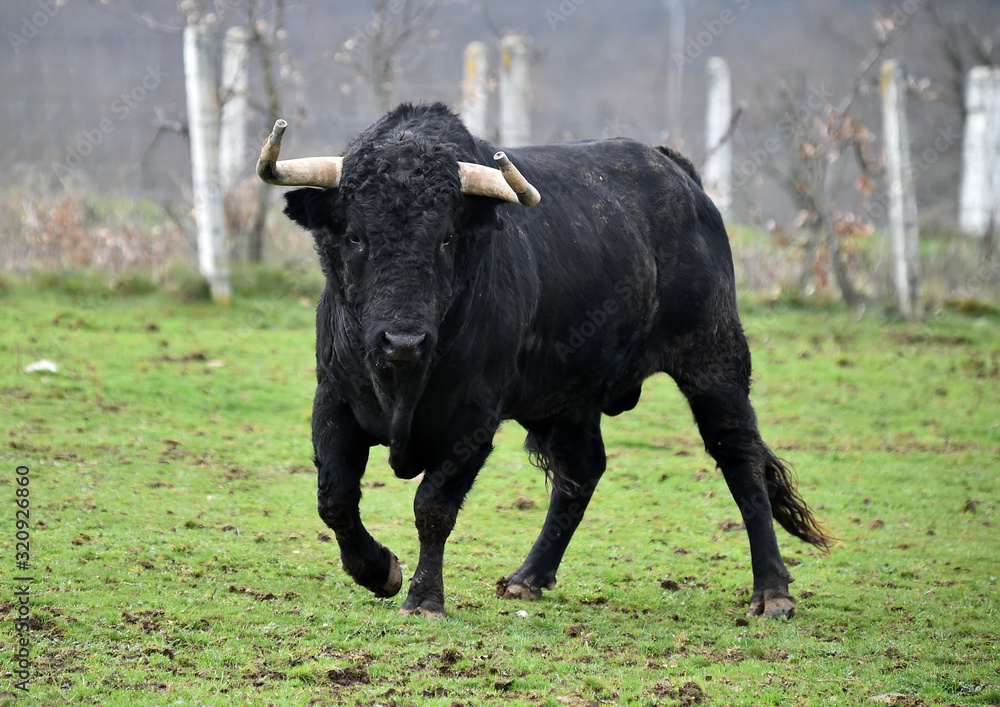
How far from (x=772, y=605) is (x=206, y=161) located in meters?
9.05

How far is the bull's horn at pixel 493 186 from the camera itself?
4.56 metres

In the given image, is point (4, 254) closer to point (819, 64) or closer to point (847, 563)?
point (847, 563)

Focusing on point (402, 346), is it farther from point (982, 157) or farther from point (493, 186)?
point (982, 157)

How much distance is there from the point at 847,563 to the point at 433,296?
3.57 m

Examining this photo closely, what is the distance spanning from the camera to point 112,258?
13.4m

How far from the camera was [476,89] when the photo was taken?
16.0m

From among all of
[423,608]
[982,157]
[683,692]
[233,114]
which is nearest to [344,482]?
[423,608]

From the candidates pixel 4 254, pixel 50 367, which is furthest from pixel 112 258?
pixel 50 367

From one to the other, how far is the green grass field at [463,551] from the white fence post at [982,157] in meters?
6.00

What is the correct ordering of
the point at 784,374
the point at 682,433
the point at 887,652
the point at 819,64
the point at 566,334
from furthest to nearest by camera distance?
the point at 819,64 → the point at 784,374 → the point at 682,433 → the point at 566,334 → the point at 887,652

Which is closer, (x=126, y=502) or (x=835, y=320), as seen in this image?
(x=126, y=502)

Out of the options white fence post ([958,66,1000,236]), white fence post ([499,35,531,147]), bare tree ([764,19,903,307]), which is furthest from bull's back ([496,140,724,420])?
white fence post ([958,66,1000,236])

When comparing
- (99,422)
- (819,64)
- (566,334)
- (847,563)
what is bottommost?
(847,563)

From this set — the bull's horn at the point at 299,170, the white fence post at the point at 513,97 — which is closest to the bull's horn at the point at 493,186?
the bull's horn at the point at 299,170
